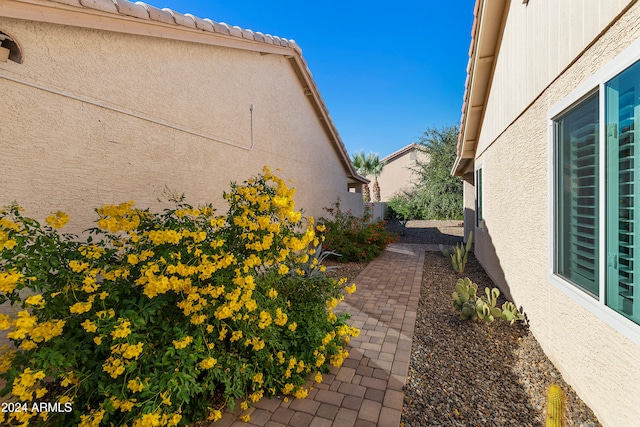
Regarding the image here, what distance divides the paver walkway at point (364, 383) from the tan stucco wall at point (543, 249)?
5.24ft

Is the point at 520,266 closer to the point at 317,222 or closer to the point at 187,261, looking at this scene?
the point at 187,261

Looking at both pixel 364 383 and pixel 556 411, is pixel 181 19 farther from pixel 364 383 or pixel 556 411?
pixel 556 411

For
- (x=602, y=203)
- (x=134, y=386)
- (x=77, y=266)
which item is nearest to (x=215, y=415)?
(x=134, y=386)

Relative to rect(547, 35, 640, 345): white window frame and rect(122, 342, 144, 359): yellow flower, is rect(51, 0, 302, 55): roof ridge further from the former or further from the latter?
rect(547, 35, 640, 345): white window frame

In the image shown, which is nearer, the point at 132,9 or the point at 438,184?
the point at 132,9

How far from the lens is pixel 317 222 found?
9.62 meters

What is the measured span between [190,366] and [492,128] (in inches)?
276

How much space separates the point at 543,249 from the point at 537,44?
2.61m

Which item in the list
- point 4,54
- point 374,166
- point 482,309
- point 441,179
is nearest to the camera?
point 4,54

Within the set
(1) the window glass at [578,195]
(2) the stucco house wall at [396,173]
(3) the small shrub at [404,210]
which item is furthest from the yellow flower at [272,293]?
(2) the stucco house wall at [396,173]

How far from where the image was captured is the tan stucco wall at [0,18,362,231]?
8.66ft

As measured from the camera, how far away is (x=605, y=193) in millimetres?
2387

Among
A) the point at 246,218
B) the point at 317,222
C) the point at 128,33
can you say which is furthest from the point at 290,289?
the point at 317,222

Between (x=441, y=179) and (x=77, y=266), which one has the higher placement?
(x=441, y=179)
